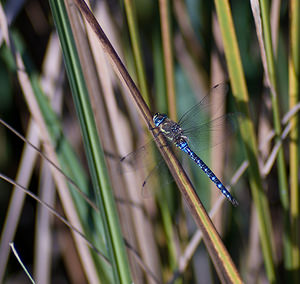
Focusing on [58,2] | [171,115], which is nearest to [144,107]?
[58,2]

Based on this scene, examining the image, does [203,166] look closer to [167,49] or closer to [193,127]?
[193,127]

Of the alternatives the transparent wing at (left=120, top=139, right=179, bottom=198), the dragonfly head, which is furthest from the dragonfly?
the transparent wing at (left=120, top=139, right=179, bottom=198)

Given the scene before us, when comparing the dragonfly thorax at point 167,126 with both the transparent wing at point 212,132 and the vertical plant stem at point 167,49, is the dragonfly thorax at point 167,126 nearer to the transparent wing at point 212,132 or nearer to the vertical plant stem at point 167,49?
the transparent wing at point 212,132

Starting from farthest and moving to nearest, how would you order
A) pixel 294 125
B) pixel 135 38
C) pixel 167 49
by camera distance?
pixel 294 125, pixel 167 49, pixel 135 38

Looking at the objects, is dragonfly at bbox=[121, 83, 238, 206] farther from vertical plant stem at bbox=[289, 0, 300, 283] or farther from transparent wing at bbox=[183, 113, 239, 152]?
vertical plant stem at bbox=[289, 0, 300, 283]

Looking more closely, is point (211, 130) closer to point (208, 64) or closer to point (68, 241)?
point (208, 64)

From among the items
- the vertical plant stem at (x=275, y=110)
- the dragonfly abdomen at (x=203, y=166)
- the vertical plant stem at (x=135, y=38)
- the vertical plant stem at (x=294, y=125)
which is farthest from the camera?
the dragonfly abdomen at (x=203, y=166)

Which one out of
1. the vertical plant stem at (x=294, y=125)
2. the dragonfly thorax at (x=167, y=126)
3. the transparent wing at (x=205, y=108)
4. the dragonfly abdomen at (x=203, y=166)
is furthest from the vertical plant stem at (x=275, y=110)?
the dragonfly thorax at (x=167, y=126)

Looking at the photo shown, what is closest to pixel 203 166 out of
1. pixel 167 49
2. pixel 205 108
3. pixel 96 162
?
pixel 205 108
